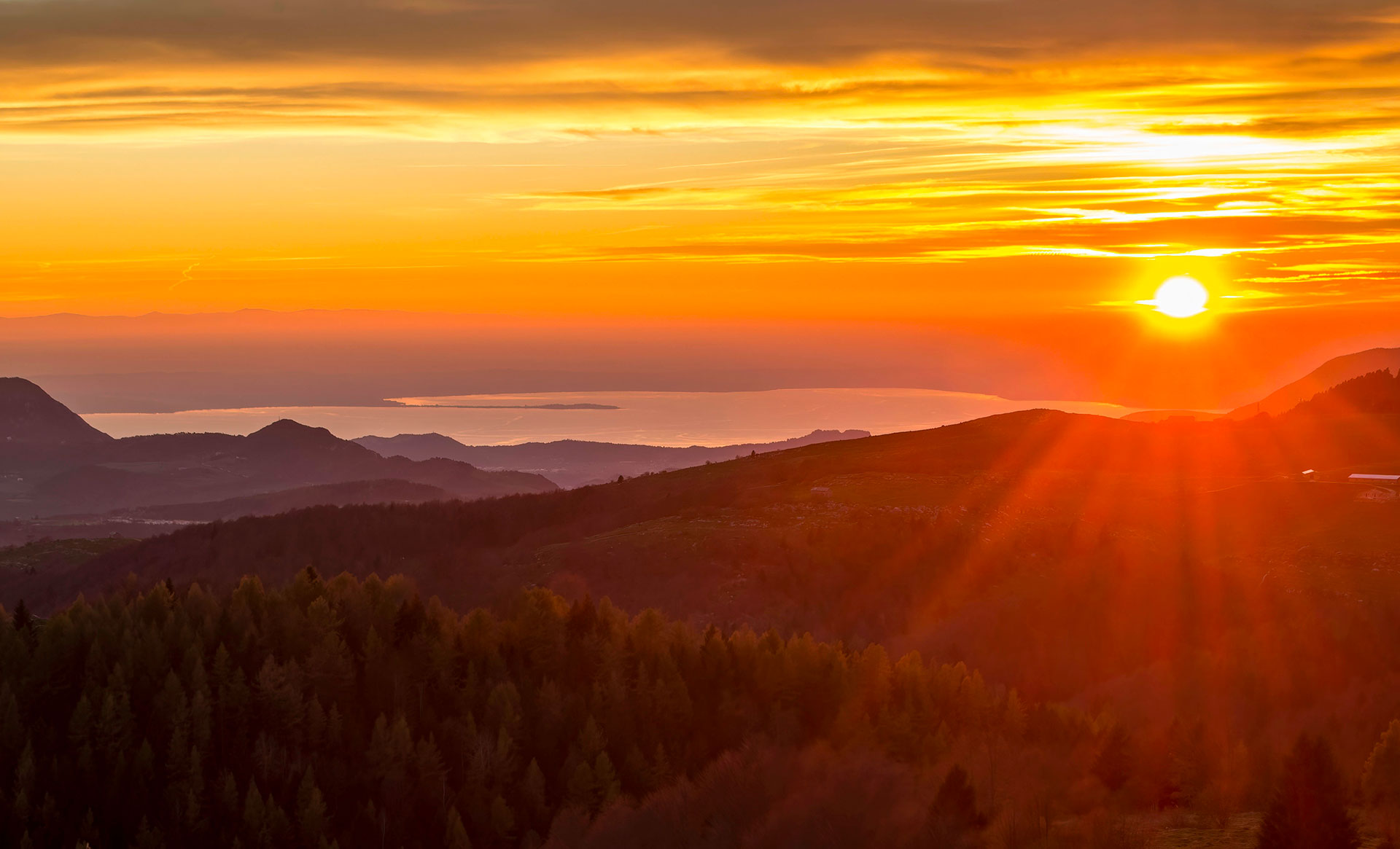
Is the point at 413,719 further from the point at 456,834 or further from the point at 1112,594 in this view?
the point at 1112,594

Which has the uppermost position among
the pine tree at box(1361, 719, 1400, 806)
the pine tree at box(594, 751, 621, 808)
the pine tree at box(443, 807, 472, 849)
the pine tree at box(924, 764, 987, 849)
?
the pine tree at box(1361, 719, 1400, 806)

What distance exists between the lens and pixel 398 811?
12712 cm

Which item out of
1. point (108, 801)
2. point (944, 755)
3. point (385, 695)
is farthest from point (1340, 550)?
point (108, 801)

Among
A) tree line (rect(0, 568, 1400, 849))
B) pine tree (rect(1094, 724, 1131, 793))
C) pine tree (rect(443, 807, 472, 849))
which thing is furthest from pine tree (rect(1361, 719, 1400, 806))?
pine tree (rect(443, 807, 472, 849))

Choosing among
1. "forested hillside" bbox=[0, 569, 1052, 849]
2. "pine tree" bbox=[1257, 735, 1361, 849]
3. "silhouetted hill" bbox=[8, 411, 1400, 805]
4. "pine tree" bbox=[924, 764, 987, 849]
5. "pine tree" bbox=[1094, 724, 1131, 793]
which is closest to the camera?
"pine tree" bbox=[1257, 735, 1361, 849]

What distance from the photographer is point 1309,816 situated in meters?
51.8

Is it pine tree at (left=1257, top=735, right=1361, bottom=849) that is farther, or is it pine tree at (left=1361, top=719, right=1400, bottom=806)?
pine tree at (left=1361, top=719, right=1400, bottom=806)

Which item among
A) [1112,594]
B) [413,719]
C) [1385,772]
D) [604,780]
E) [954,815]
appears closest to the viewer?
[1385,772]

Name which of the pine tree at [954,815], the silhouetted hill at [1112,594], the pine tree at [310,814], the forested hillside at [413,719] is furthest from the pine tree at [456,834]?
the pine tree at [954,815]

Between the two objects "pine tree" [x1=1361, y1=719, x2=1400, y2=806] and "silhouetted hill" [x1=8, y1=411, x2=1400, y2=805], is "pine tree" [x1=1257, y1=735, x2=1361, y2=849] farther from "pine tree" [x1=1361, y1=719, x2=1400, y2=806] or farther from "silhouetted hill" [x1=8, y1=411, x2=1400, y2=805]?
"silhouetted hill" [x1=8, y1=411, x2=1400, y2=805]

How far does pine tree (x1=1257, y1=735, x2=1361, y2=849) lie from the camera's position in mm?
51406

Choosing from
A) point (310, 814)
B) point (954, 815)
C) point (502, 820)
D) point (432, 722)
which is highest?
point (954, 815)

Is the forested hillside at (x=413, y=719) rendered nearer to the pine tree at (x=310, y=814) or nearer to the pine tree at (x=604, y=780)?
the pine tree at (x=310, y=814)

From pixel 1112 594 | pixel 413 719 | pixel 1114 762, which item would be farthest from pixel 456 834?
pixel 1112 594
